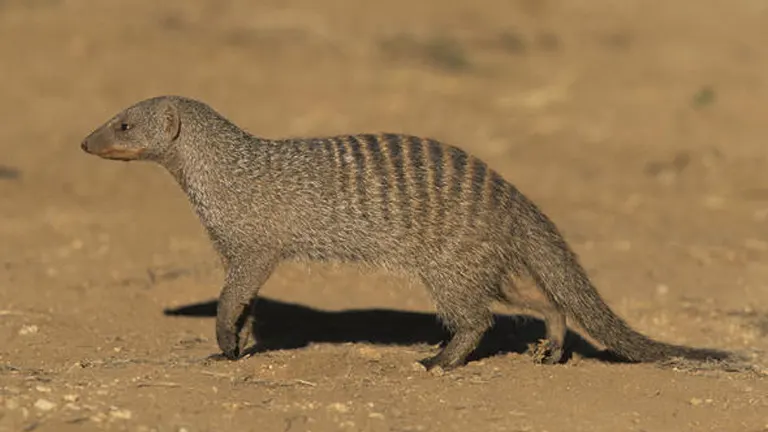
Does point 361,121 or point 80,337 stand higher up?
point 361,121

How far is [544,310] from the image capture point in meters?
5.15

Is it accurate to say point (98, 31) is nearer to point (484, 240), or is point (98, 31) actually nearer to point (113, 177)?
point (113, 177)

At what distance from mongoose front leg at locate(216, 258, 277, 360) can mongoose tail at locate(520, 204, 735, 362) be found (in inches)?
42.1

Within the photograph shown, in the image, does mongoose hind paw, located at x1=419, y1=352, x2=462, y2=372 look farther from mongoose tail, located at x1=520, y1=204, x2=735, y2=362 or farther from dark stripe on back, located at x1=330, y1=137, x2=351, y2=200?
dark stripe on back, located at x1=330, y1=137, x2=351, y2=200

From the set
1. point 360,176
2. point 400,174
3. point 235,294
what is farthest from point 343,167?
point 235,294

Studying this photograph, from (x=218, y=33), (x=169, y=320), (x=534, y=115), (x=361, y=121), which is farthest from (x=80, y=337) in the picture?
(x=218, y=33)

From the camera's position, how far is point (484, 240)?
4855 millimetres

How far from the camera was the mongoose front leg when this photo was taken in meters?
4.89

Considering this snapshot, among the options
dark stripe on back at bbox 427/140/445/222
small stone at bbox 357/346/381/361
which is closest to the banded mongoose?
dark stripe on back at bbox 427/140/445/222

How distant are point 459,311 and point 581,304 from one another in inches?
20.1

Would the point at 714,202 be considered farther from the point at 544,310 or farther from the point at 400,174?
the point at 400,174

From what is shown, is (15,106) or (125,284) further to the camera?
(15,106)

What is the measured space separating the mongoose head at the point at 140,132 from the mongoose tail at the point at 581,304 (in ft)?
4.99

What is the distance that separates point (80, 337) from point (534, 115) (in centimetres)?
552
